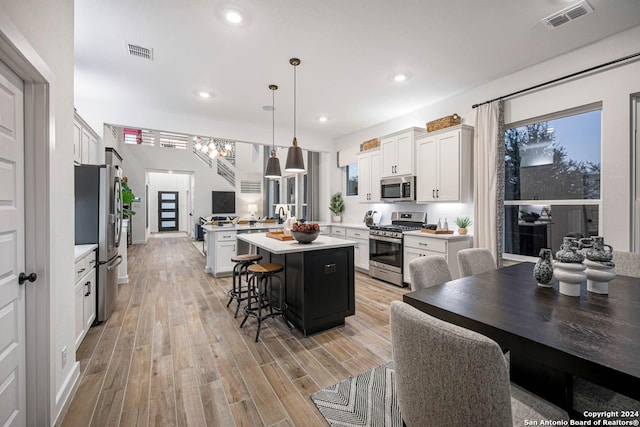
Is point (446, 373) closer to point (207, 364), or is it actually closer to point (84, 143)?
point (207, 364)

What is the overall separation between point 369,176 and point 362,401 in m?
4.20

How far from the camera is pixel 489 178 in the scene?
140 inches

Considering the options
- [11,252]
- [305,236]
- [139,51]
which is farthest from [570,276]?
[139,51]

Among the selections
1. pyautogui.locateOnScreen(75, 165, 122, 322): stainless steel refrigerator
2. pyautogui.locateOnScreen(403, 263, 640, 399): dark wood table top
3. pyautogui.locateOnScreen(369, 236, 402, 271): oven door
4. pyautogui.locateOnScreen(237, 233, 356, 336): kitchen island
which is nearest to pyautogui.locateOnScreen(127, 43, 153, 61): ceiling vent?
pyautogui.locateOnScreen(75, 165, 122, 322): stainless steel refrigerator

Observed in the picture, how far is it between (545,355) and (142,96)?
5.14 meters

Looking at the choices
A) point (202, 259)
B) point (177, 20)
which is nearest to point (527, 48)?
point (177, 20)

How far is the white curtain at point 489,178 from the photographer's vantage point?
11.4 feet

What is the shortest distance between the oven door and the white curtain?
3.64ft

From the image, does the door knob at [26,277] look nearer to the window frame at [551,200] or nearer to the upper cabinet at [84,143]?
the upper cabinet at [84,143]

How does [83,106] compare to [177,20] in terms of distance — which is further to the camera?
[83,106]

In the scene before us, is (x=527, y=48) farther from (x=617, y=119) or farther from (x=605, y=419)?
(x=605, y=419)

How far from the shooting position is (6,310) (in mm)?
1312

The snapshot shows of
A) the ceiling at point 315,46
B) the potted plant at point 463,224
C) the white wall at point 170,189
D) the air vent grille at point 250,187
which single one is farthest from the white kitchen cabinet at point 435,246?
the white wall at point 170,189

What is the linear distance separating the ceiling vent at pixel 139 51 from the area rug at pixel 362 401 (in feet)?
11.7
